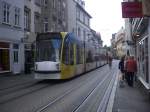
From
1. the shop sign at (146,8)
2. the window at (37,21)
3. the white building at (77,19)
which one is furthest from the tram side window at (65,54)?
the white building at (77,19)

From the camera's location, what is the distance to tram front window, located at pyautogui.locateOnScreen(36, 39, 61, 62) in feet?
84.3

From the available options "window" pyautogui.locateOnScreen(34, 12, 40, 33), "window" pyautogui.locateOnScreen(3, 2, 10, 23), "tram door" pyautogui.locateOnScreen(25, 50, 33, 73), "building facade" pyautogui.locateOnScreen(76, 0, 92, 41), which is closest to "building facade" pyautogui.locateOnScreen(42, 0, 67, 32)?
"window" pyautogui.locateOnScreen(34, 12, 40, 33)

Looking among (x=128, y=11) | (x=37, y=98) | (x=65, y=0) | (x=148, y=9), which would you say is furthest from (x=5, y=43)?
(x=65, y=0)

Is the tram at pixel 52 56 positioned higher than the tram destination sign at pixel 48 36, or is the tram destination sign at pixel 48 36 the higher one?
the tram destination sign at pixel 48 36

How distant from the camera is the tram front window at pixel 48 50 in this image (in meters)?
25.7

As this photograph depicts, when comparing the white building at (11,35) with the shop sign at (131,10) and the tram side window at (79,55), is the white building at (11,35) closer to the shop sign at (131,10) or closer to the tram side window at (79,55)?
the tram side window at (79,55)

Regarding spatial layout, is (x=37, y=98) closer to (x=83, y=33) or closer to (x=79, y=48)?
(x=79, y=48)

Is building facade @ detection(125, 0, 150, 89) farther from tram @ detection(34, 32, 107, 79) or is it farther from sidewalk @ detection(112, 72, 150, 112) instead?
tram @ detection(34, 32, 107, 79)

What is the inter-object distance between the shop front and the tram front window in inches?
338

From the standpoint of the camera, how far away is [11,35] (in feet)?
119

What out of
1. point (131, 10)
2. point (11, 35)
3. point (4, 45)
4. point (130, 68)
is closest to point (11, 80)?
point (4, 45)

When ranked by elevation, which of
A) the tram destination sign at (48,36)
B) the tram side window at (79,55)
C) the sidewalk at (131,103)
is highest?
the tram destination sign at (48,36)

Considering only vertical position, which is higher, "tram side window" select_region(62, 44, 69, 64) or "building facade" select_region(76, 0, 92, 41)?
"building facade" select_region(76, 0, 92, 41)

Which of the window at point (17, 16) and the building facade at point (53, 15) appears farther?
the building facade at point (53, 15)
